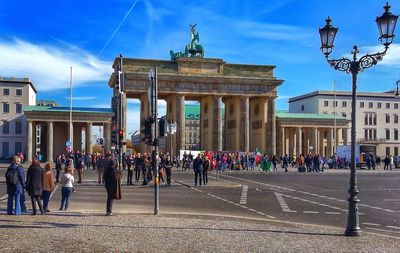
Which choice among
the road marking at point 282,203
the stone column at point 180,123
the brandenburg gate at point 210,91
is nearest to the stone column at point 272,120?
the brandenburg gate at point 210,91

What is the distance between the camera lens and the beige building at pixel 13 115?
368 feet

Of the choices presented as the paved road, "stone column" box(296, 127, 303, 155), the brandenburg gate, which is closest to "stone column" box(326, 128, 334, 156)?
"stone column" box(296, 127, 303, 155)

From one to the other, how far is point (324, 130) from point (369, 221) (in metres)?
95.5

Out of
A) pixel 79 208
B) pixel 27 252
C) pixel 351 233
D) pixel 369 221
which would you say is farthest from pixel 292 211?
pixel 27 252

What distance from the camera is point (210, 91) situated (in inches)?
3546

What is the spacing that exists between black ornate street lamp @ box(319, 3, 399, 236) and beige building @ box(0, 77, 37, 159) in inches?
4158

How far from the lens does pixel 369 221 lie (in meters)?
16.2

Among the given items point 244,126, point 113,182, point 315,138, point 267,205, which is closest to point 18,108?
point 244,126

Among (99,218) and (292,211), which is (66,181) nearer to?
(99,218)

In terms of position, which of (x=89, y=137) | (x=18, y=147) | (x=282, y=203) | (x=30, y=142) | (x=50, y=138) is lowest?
(x=282, y=203)

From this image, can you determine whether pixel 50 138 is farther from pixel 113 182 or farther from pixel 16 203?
pixel 113 182

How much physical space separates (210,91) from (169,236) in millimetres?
78404

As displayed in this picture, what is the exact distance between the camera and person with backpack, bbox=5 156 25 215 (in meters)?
16.2

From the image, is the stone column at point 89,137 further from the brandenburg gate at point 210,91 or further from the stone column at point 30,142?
the stone column at point 30,142
